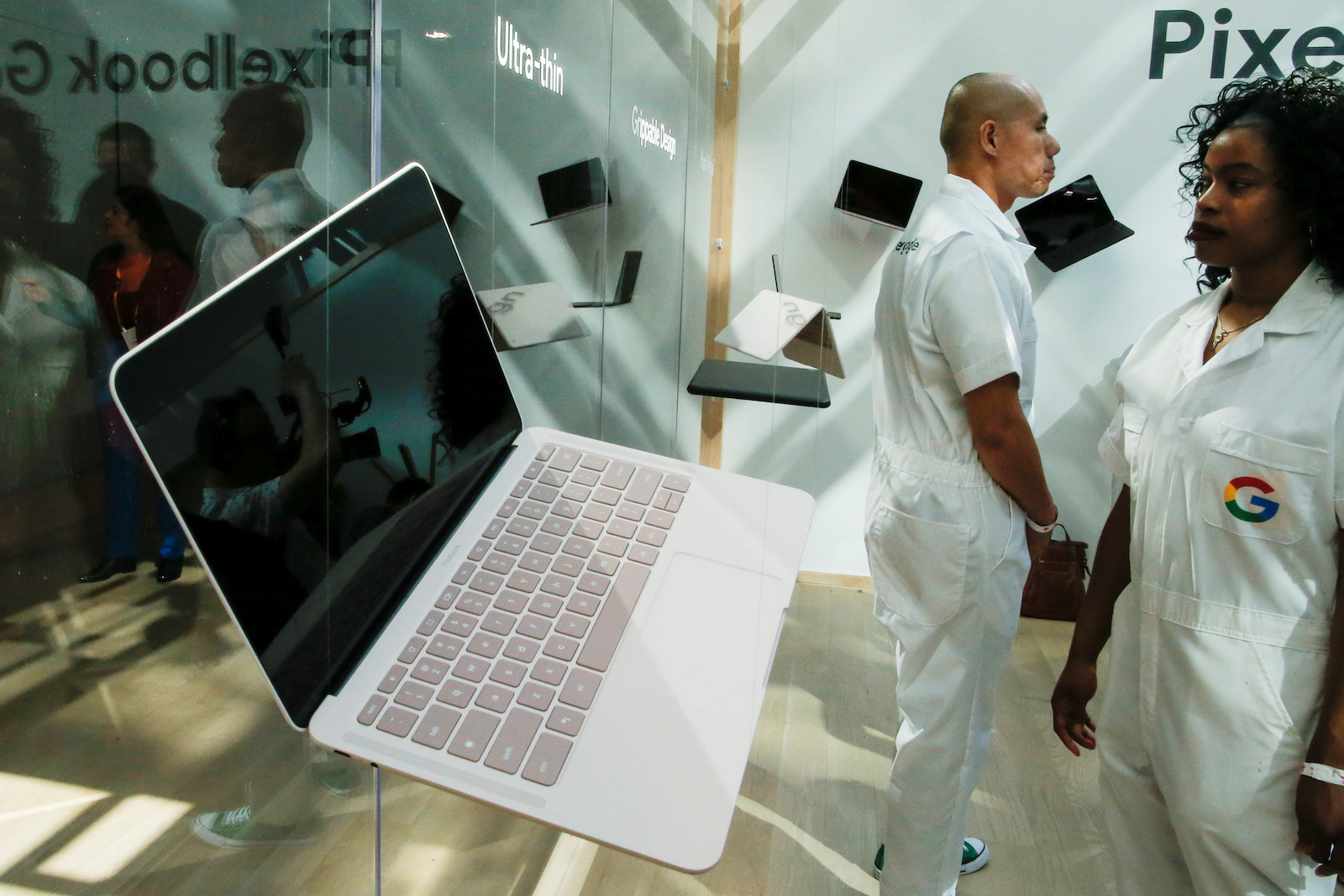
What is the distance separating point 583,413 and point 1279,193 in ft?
2.46

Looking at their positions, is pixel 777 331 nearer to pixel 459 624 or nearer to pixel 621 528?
pixel 621 528

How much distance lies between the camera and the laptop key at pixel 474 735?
18.9 inches

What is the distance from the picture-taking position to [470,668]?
1.75 feet

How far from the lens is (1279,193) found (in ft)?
2.82

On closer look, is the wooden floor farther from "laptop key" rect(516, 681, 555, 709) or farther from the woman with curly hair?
the woman with curly hair

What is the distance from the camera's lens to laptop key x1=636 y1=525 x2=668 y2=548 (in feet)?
2.16

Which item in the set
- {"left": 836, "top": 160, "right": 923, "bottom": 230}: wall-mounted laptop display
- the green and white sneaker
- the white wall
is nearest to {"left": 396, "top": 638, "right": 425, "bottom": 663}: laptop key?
the green and white sneaker

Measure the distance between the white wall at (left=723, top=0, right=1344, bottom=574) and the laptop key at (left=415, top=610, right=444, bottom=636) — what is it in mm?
1604

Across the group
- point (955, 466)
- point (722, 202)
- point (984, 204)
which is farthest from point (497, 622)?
point (722, 202)

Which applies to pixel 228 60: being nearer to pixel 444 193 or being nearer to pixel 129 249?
pixel 129 249

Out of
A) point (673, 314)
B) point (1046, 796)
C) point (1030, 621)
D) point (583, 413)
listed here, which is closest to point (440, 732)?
point (583, 413)

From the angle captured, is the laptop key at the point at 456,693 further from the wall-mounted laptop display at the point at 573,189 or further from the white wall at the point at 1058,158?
the white wall at the point at 1058,158

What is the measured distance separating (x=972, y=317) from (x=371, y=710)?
2.90 ft

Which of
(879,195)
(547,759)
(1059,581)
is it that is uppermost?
(879,195)
